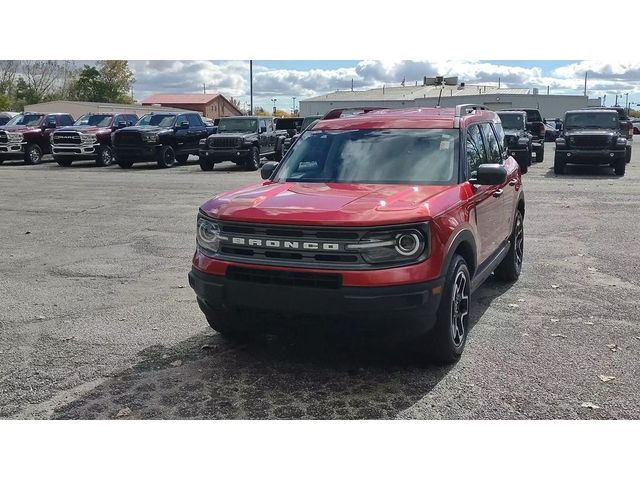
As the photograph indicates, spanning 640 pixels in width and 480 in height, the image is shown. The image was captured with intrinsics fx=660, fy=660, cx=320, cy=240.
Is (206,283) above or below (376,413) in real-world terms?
above

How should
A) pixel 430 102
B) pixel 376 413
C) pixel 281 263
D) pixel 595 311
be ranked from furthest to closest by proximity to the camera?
pixel 430 102
pixel 595 311
pixel 281 263
pixel 376 413

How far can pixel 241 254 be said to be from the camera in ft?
15.0

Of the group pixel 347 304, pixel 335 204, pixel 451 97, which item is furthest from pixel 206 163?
pixel 451 97

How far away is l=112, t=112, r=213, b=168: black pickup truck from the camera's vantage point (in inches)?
956

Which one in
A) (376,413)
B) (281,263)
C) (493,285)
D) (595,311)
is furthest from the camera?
(493,285)

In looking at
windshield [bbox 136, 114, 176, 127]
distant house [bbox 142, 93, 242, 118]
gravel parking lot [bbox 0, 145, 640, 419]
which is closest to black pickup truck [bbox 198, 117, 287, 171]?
windshield [bbox 136, 114, 176, 127]

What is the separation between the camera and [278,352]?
5.18 m

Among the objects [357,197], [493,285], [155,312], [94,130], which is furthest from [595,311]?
[94,130]

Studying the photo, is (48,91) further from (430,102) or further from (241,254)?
(241,254)

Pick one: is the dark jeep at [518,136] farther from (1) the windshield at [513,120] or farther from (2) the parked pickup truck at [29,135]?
(2) the parked pickup truck at [29,135]

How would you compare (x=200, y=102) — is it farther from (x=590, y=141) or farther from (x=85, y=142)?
(x=590, y=141)

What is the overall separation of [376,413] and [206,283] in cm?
149

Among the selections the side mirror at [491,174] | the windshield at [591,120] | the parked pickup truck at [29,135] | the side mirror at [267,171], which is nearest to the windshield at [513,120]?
the windshield at [591,120]

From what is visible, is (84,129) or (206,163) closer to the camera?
(206,163)
